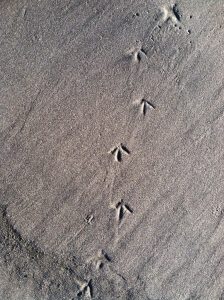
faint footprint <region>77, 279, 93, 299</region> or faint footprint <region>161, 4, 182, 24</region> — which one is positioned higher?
faint footprint <region>161, 4, 182, 24</region>

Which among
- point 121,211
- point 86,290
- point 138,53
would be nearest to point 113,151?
point 121,211

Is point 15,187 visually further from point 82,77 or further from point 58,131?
point 82,77

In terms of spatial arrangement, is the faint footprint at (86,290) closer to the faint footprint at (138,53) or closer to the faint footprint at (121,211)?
the faint footprint at (121,211)

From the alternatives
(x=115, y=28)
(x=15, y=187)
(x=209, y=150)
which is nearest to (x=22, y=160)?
(x=15, y=187)

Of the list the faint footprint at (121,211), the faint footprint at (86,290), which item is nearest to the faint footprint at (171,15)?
the faint footprint at (121,211)

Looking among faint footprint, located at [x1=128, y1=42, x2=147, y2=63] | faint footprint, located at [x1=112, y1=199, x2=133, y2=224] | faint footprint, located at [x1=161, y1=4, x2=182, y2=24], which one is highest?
faint footprint, located at [x1=161, y1=4, x2=182, y2=24]

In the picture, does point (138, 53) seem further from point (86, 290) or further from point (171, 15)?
point (86, 290)

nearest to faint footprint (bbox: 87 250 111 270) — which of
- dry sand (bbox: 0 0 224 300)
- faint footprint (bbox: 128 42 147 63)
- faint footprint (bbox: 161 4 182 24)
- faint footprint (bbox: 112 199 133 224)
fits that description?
dry sand (bbox: 0 0 224 300)

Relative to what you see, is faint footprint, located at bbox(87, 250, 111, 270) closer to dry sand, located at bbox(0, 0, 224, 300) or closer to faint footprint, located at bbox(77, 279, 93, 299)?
dry sand, located at bbox(0, 0, 224, 300)
